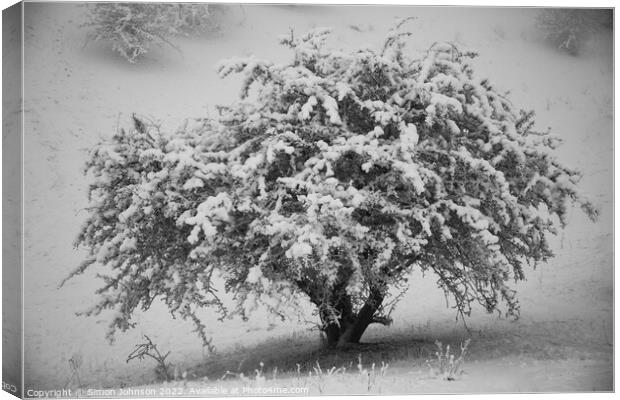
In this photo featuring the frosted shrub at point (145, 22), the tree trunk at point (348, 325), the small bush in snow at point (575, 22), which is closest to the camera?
the frosted shrub at point (145, 22)

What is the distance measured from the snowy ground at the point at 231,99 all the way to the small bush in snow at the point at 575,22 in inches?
5.8

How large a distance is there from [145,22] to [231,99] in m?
1.56

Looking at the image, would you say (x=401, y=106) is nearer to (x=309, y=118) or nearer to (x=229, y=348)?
(x=309, y=118)

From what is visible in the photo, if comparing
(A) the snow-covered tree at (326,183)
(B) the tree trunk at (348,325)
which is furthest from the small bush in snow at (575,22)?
(B) the tree trunk at (348,325)

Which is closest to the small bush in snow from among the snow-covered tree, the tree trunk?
the snow-covered tree

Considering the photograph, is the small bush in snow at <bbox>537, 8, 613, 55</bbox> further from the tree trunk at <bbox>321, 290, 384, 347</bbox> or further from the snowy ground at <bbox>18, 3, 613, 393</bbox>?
the tree trunk at <bbox>321, 290, 384, 347</bbox>

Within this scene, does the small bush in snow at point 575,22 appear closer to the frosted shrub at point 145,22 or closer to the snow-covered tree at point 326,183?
the snow-covered tree at point 326,183

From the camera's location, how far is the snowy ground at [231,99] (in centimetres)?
872

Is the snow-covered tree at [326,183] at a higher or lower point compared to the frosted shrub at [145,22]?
lower

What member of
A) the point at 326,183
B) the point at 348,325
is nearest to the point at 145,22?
the point at 326,183

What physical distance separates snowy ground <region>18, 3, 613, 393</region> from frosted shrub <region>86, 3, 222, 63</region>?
0.18 meters

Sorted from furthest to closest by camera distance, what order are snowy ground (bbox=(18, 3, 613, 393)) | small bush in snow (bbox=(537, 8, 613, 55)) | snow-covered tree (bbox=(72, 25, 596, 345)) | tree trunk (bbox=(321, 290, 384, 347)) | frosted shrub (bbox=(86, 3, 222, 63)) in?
1. tree trunk (bbox=(321, 290, 384, 347))
2. small bush in snow (bbox=(537, 8, 613, 55))
3. frosted shrub (bbox=(86, 3, 222, 63))
4. snowy ground (bbox=(18, 3, 613, 393))
5. snow-covered tree (bbox=(72, 25, 596, 345))

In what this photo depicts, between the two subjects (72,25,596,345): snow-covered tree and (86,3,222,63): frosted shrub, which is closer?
(72,25,596,345): snow-covered tree

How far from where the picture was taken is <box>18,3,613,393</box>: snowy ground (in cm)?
872
